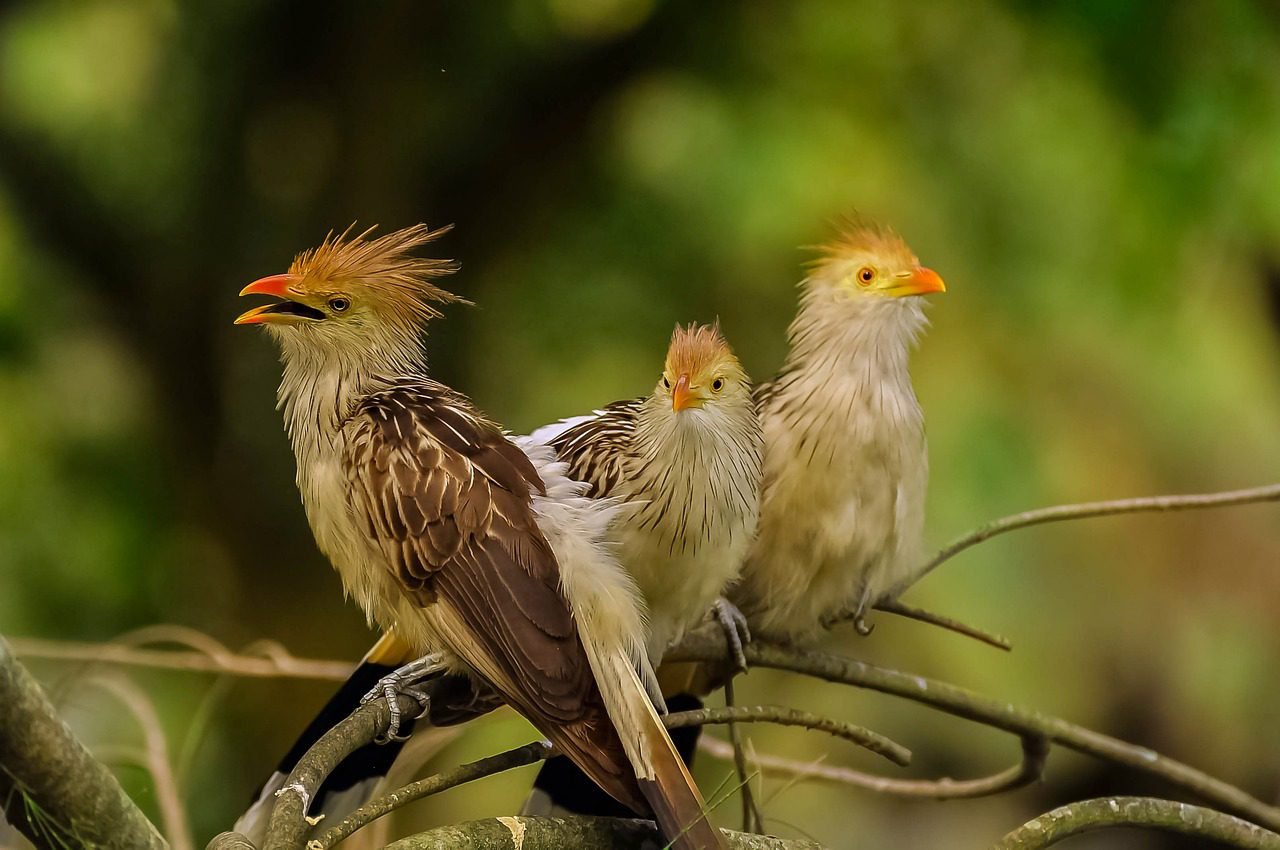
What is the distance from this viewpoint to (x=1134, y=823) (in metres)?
1.52

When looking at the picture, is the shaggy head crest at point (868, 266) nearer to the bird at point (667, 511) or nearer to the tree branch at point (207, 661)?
the bird at point (667, 511)

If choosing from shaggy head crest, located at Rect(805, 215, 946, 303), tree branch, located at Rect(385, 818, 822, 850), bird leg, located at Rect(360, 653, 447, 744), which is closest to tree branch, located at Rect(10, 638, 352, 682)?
bird leg, located at Rect(360, 653, 447, 744)

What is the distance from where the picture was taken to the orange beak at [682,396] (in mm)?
1296

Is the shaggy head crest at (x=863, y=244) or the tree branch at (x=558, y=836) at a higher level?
the shaggy head crest at (x=863, y=244)

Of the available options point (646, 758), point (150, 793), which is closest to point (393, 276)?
point (646, 758)

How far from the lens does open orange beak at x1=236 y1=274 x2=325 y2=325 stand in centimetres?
128

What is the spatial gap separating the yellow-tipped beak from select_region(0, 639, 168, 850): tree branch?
105 cm

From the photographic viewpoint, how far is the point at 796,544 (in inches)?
70.2

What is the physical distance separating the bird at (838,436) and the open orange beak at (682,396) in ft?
1.44

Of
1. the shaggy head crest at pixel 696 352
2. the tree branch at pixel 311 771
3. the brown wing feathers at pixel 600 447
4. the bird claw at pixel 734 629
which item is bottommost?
the tree branch at pixel 311 771

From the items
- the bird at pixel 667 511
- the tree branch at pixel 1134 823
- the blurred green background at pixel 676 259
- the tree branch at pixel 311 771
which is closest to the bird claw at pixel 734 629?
the bird at pixel 667 511

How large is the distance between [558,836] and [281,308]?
54cm

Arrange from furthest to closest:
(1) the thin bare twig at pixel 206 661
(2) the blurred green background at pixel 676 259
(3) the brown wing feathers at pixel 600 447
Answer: (2) the blurred green background at pixel 676 259
(1) the thin bare twig at pixel 206 661
(3) the brown wing feathers at pixel 600 447

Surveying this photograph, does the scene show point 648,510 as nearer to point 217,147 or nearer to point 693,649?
point 693,649
